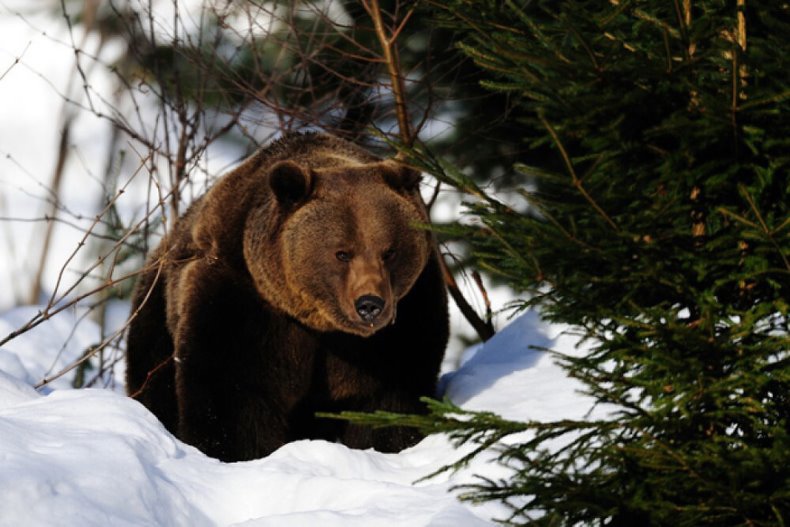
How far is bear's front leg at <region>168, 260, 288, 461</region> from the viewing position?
18.3 feet

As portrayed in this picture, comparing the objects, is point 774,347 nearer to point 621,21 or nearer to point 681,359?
point 681,359

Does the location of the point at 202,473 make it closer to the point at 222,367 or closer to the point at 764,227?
the point at 222,367

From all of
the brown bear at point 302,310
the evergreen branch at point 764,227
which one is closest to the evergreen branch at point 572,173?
the evergreen branch at point 764,227

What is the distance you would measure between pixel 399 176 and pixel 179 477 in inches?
82.5

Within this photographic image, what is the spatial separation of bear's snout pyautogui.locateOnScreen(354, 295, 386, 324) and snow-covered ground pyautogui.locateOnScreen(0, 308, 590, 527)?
2.03 ft

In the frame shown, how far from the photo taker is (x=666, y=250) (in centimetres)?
317

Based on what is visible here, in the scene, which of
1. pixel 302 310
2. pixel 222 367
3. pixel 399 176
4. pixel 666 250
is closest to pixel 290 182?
pixel 399 176

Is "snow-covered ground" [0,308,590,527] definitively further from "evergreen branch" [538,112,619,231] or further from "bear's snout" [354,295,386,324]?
"bear's snout" [354,295,386,324]

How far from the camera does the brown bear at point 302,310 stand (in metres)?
5.46

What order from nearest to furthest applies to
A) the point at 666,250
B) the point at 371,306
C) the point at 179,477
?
the point at 666,250 < the point at 179,477 < the point at 371,306

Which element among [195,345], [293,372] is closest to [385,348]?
[293,372]

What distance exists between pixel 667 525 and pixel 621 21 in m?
1.52

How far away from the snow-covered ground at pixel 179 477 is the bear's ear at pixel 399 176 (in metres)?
1.21

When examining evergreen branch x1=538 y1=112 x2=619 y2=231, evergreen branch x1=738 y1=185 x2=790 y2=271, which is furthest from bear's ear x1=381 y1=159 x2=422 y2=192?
evergreen branch x1=738 y1=185 x2=790 y2=271
